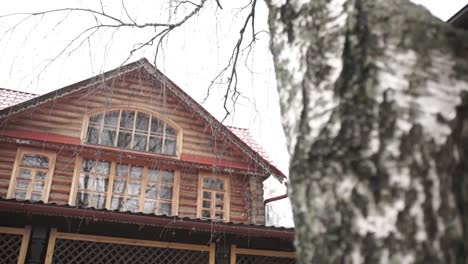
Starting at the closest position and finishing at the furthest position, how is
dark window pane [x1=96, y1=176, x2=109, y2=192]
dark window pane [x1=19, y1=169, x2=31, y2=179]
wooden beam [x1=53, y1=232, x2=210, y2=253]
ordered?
wooden beam [x1=53, y1=232, x2=210, y2=253] < dark window pane [x1=19, y1=169, x2=31, y2=179] < dark window pane [x1=96, y1=176, x2=109, y2=192]

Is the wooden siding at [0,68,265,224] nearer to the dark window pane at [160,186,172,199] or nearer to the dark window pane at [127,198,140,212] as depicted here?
the dark window pane at [160,186,172,199]

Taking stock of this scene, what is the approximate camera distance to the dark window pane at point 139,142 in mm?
10153

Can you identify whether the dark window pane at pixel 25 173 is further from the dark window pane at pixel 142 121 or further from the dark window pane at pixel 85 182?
the dark window pane at pixel 142 121

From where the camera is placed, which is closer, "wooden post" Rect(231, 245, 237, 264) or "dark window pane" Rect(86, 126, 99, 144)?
"wooden post" Rect(231, 245, 237, 264)

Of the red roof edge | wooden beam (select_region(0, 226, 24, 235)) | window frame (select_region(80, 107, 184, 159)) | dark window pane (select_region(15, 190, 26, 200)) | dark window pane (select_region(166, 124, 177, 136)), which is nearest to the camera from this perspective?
the red roof edge

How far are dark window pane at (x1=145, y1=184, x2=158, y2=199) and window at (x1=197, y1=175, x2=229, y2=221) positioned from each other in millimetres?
1061

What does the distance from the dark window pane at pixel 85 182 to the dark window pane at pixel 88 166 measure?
158 millimetres

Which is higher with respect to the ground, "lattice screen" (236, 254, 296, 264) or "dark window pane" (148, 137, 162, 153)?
"dark window pane" (148, 137, 162, 153)

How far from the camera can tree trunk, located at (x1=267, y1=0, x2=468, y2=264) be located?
84 centimetres

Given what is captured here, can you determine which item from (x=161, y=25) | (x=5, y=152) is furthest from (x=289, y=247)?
(x=5, y=152)

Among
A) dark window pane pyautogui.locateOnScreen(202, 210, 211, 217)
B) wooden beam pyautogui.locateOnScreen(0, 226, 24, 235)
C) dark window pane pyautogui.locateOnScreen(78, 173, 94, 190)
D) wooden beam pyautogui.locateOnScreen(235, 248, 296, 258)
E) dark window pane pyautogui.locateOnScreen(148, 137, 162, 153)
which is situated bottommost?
wooden beam pyautogui.locateOnScreen(235, 248, 296, 258)

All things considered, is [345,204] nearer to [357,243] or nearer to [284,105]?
[357,243]

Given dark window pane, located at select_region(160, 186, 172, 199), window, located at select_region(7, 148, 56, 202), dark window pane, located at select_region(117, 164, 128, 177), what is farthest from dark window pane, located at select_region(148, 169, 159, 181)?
window, located at select_region(7, 148, 56, 202)

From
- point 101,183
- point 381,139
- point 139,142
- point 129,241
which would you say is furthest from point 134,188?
point 381,139
